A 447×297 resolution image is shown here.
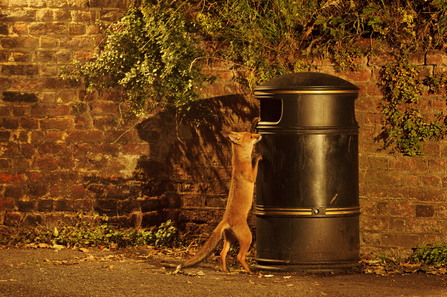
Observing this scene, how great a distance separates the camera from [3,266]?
6.62 metres

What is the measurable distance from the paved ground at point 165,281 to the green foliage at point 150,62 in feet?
6.51

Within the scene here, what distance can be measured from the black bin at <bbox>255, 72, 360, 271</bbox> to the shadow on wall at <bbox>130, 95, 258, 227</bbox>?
4.51 ft

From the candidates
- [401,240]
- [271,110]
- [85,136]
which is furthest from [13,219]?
[401,240]

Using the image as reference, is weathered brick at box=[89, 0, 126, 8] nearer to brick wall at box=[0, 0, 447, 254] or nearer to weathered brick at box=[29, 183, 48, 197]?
brick wall at box=[0, 0, 447, 254]

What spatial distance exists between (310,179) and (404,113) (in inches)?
67.3

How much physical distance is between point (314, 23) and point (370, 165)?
1779mm

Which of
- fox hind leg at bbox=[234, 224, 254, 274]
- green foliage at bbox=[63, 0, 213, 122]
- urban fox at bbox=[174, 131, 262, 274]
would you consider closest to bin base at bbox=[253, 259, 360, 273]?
fox hind leg at bbox=[234, 224, 254, 274]

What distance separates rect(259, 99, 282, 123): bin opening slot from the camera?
680 centimetres

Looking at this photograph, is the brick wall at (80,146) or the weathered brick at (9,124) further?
the weathered brick at (9,124)

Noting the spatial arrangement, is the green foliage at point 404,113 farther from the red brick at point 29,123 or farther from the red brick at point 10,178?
the red brick at point 10,178

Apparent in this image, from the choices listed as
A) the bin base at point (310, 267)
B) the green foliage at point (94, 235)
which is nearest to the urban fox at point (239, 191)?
the bin base at point (310, 267)

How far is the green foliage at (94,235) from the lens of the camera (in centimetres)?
782

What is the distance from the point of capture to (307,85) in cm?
633

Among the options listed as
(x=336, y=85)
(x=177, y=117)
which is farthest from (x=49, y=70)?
(x=336, y=85)
